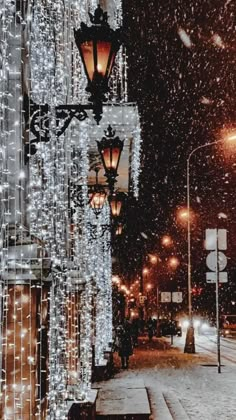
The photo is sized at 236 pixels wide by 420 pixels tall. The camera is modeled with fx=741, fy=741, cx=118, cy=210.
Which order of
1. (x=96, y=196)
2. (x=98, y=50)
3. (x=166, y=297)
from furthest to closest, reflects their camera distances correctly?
(x=166, y=297) → (x=96, y=196) → (x=98, y=50)

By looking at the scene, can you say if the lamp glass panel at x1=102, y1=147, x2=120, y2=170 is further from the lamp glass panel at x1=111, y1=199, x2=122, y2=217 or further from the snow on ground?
the lamp glass panel at x1=111, y1=199, x2=122, y2=217

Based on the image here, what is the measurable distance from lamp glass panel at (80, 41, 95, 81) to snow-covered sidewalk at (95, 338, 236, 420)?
24.4 ft

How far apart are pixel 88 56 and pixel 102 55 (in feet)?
0.46

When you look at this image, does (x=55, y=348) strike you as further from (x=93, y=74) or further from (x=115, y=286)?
(x=115, y=286)

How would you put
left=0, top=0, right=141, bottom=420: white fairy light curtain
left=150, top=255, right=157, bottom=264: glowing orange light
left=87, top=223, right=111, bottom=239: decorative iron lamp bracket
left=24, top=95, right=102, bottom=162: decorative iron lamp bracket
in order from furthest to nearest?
1. left=150, top=255, right=157, bottom=264: glowing orange light
2. left=87, top=223, right=111, bottom=239: decorative iron lamp bracket
3. left=0, top=0, right=141, bottom=420: white fairy light curtain
4. left=24, top=95, right=102, bottom=162: decorative iron lamp bracket

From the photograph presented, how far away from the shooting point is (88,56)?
7.04 meters

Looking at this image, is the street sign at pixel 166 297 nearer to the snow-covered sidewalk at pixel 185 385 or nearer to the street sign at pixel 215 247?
the snow-covered sidewalk at pixel 185 385

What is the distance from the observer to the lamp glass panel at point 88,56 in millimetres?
7023

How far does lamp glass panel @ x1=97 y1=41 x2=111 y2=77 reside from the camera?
699cm

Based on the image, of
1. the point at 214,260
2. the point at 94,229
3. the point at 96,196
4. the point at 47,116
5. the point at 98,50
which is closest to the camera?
the point at 98,50

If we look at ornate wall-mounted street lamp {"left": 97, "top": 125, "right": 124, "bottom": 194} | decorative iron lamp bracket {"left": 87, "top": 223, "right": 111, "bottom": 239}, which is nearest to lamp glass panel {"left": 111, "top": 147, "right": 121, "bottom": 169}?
ornate wall-mounted street lamp {"left": 97, "top": 125, "right": 124, "bottom": 194}

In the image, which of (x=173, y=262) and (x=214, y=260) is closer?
(x=214, y=260)

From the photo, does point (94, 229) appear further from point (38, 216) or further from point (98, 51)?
point (98, 51)

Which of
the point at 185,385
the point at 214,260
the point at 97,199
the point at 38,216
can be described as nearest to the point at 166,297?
the point at 214,260
